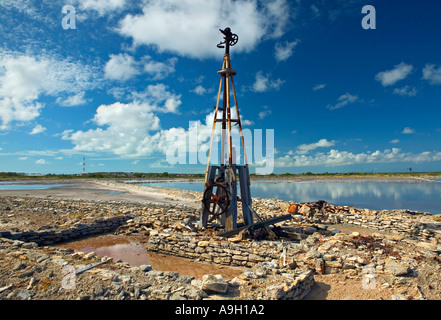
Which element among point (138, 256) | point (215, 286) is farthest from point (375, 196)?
point (215, 286)

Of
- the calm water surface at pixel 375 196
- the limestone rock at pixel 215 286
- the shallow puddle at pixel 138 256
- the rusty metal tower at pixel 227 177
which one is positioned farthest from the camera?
the calm water surface at pixel 375 196

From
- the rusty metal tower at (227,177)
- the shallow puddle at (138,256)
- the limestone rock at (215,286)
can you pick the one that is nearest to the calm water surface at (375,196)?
the rusty metal tower at (227,177)

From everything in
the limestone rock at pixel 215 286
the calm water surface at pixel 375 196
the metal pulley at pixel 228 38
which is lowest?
the calm water surface at pixel 375 196

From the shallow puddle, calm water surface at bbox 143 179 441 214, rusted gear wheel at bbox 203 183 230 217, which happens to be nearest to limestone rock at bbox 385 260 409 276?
the shallow puddle

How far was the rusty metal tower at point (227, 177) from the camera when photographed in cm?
1095

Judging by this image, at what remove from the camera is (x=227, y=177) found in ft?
36.6

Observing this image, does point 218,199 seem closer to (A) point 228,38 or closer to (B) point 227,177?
(B) point 227,177

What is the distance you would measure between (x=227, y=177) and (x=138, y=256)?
467 cm

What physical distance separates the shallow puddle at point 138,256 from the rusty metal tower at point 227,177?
277 cm

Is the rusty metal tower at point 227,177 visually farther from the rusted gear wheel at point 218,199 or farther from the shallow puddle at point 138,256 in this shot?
the shallow puddle at point 138,256

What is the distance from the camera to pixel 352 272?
6.48m
